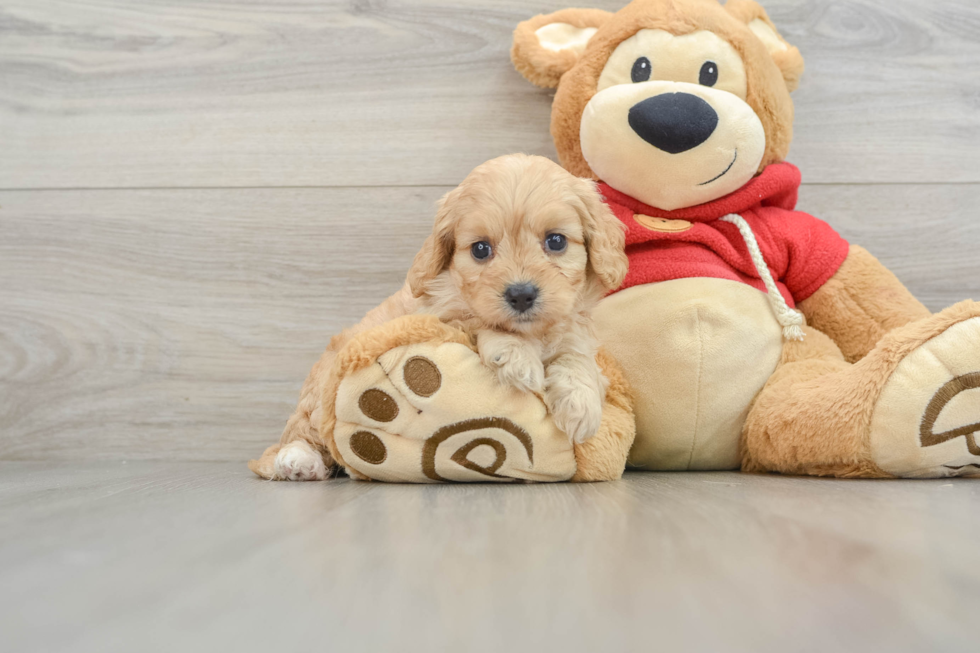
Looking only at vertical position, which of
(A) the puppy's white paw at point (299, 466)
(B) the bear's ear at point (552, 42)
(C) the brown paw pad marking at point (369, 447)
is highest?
(B) the bear's ear at point (552, 42)

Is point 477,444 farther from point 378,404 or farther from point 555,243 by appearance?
point 555,243

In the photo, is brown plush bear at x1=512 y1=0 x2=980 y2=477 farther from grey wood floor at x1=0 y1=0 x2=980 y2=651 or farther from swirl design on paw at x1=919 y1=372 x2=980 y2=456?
grey wood floor at x1=0 y1=0 x2=980 y2=651

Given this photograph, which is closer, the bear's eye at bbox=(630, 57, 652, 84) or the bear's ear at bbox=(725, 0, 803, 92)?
the bear's eye at bbox=(630, 57, 652, 84)

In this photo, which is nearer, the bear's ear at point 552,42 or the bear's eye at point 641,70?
the bear's eye at point 641,70

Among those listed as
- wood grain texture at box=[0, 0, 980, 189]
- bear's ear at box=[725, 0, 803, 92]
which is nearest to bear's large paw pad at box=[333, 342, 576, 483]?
wood grain texture at box=[0, 0, 980, 189]

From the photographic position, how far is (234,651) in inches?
13.1

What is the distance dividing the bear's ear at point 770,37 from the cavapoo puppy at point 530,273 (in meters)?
0.57

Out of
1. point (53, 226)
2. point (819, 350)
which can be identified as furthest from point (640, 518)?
point (53, 226)

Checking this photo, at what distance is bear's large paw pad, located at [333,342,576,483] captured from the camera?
2.87ft

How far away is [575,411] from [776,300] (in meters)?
0.46

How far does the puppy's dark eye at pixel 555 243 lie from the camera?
0.94m

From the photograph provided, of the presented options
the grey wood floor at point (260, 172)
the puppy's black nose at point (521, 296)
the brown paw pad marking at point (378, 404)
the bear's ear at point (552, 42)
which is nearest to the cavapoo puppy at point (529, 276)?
the puppy's black nose at point (521, 296)

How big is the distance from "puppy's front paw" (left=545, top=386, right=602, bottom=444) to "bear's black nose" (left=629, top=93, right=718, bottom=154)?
44 cm

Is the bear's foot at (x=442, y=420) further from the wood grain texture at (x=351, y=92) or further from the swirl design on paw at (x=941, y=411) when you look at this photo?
the wood grain texture at (x=351, y=92)
